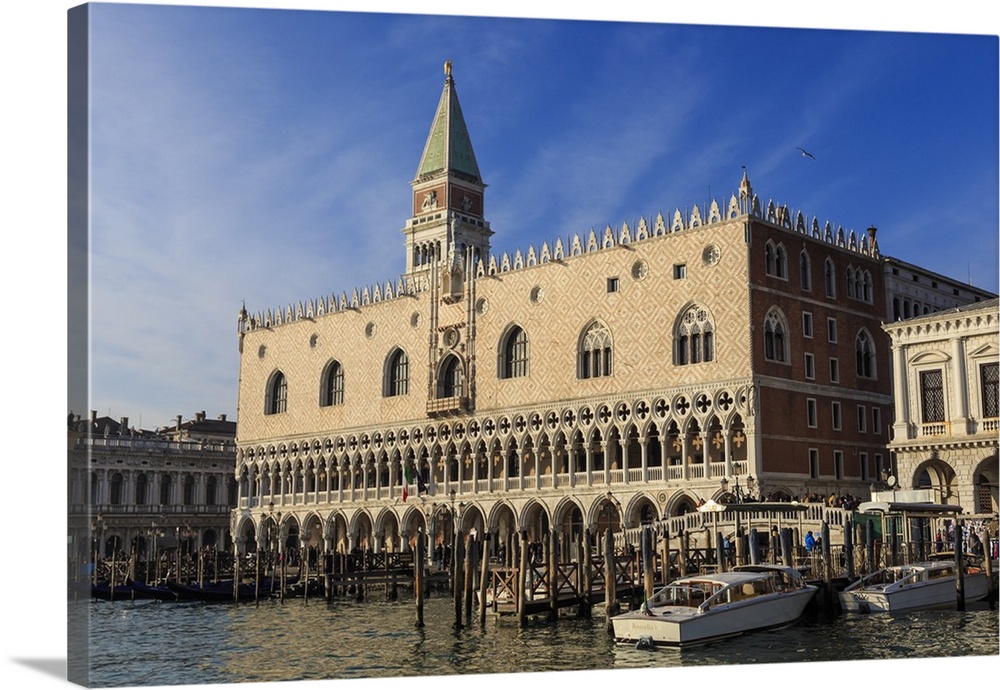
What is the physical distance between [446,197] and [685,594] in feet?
103

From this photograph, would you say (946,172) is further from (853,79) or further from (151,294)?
(151,294)

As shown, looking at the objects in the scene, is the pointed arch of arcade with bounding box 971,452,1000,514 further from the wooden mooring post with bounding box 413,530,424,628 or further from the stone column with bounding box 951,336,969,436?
the wooden mooring post with bounding box 413,530,424,628

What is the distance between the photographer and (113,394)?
33.6 ft

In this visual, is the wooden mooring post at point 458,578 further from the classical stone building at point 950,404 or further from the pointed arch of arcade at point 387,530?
the pointed arch of arcade at point 387,530

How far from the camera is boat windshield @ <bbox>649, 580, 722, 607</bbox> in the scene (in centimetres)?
1342

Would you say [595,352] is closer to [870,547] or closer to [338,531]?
[870,547]

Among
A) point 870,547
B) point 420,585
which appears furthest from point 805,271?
point 420,585

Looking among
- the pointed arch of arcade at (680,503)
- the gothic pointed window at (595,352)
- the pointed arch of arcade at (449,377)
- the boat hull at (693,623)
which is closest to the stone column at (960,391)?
the pointed arch of arcade at (680,503)

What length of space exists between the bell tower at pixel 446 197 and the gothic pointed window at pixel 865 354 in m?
19.2

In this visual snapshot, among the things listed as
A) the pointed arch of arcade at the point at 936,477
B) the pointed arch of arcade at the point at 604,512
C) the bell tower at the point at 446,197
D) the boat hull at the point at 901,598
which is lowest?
the boat hull at the point at 901,598

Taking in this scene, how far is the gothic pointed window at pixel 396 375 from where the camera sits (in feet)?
101

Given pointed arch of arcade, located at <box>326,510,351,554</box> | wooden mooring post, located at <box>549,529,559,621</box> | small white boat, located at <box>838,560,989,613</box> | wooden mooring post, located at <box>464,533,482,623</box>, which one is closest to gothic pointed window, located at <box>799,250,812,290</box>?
small white boat, located at <box>838,560,989,613</box>

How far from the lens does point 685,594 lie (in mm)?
13859

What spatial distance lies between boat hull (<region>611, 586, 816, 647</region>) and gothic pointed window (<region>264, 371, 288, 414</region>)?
2250 centimetres
